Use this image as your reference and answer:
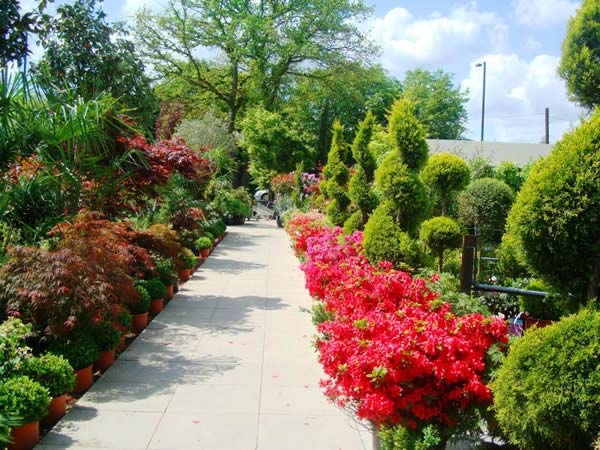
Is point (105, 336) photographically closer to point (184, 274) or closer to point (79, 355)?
point (79, 355)

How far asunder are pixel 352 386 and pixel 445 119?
135 ft

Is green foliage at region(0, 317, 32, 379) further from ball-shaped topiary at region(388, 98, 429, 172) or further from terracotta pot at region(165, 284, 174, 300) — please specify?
ball-shaped topiary at region(388, 98, 429, 172)

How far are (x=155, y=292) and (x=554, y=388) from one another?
5.69 meters

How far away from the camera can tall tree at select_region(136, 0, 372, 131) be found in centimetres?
2816

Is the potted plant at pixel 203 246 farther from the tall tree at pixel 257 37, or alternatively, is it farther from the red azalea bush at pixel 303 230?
the tall tree at pixel 257 37

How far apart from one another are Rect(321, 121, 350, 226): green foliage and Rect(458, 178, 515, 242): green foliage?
8.61 ft

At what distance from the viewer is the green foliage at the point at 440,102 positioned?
1593 inches

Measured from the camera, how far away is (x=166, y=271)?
8.20 metres

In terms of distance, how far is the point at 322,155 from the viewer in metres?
31.5

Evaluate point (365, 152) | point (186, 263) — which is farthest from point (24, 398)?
point (365, 152)

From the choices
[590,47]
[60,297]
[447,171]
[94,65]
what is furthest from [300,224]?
[60,297]

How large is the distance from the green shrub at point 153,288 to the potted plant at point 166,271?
630 millimetres

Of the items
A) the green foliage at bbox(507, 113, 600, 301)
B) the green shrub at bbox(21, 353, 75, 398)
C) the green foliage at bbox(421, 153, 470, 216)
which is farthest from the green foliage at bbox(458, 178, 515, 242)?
the green shrub at bbox(21, 353, 75, 398)

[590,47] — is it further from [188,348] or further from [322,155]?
[322,155]
